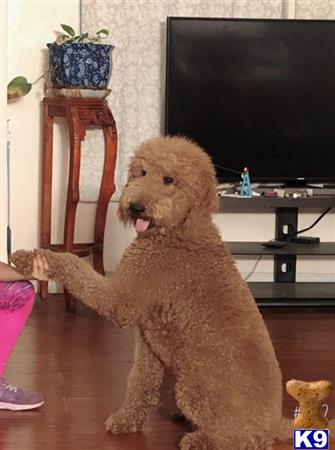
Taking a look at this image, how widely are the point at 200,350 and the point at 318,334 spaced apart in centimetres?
157

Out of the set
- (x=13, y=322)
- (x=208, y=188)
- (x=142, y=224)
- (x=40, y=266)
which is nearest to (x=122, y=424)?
(x=13, y=322)

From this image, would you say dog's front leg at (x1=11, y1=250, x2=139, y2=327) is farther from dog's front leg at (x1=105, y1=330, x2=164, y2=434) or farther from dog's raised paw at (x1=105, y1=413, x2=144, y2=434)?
dog's raised paw at (x1=105, y1=413, x2=144, y2=434)

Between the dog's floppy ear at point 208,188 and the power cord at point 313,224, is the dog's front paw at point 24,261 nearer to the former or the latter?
the dog's floppy ear at point 208,188

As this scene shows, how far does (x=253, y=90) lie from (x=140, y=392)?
77.4 inches

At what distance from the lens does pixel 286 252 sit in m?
4.39

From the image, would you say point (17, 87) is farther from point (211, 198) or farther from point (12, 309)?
point (211, 198)

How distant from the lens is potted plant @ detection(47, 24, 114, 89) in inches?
163

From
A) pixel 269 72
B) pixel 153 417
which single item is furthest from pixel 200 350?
pixel 269 72

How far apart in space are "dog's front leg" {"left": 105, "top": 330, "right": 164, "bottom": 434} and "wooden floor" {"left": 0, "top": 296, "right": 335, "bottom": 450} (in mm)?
37

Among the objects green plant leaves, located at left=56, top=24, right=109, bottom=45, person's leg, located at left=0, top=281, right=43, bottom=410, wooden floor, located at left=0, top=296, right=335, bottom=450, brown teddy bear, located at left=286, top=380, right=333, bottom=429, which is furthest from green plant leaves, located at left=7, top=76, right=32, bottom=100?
brown teddy bear, located at left=286, top=380, right=333, bottom=429

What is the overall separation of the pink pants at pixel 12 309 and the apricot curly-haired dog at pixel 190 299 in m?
0.28

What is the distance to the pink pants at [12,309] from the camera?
292 centimetres

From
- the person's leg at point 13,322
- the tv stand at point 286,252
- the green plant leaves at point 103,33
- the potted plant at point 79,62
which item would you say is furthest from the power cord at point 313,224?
the person's leg at point 13,322

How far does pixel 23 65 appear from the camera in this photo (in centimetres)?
445
